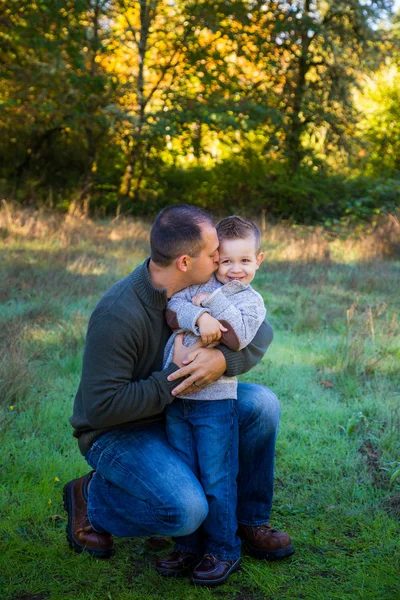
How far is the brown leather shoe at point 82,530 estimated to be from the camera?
114 inches

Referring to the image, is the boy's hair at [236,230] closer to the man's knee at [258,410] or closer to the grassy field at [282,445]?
the man's knee at [258,410]

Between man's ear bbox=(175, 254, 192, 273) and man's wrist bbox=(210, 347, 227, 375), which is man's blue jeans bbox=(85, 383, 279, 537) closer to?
man's wrist bbox=(210, 347, 227, 375)

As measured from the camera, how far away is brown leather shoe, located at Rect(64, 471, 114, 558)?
2891 mm

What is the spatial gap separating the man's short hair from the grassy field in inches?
52.8

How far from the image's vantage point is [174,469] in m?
Answer: 2.68

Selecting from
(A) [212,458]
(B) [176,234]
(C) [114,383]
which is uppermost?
(B) [176,234]

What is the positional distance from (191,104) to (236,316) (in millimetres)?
12791

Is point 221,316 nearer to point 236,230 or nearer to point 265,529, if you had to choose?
point 236,230

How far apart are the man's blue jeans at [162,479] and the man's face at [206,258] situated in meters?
0.58

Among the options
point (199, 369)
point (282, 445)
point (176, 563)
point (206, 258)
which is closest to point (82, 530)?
point (176, 563)

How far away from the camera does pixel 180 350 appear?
279 centimetres

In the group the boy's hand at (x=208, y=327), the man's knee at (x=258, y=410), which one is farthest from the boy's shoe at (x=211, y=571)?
the boy's hand at (x=208, y=327)

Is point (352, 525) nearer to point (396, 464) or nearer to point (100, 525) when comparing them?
point (396, 464)

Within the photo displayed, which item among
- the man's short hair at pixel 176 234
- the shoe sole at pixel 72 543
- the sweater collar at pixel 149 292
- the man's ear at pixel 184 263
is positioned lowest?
the shoe sole at pixel 72 543
